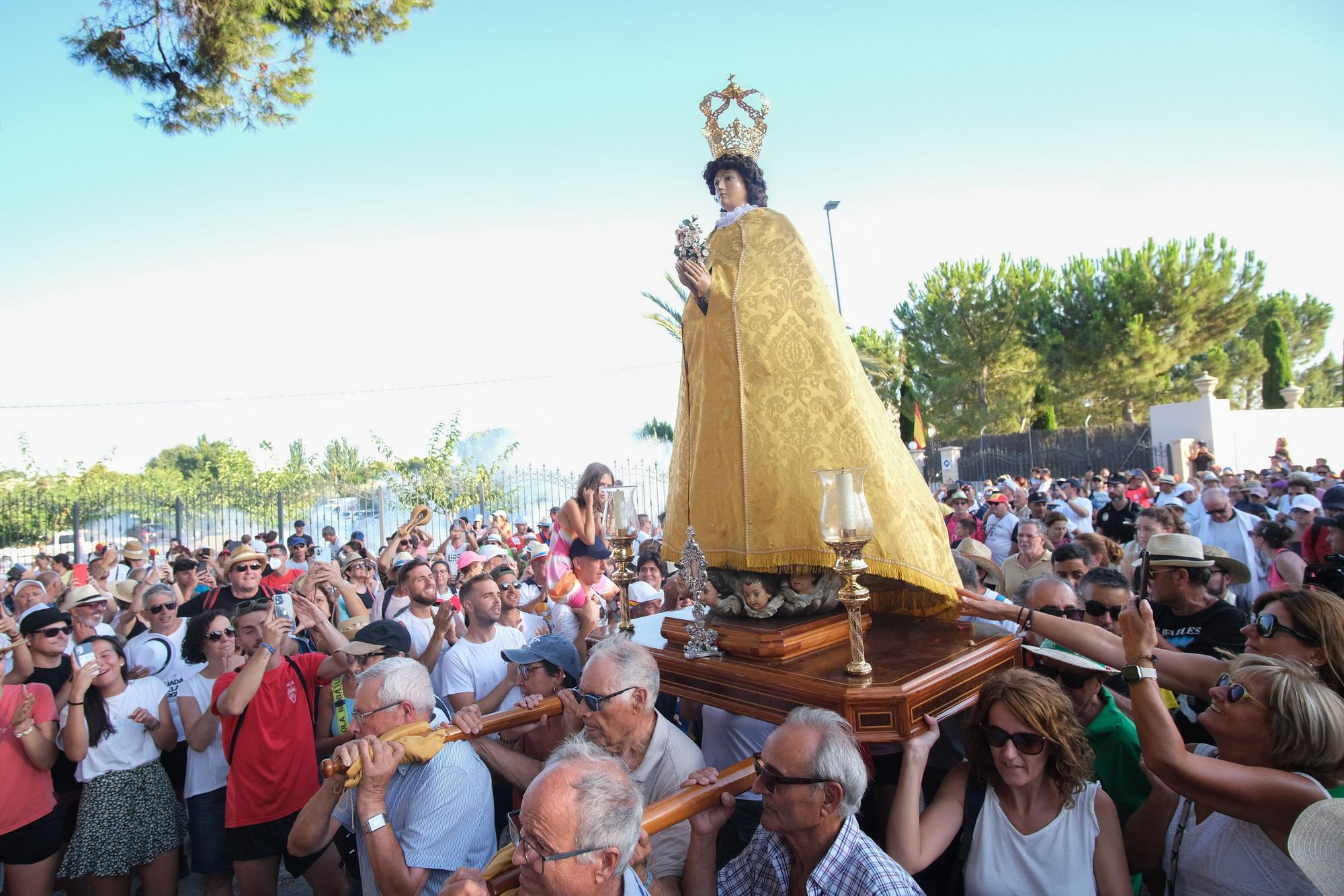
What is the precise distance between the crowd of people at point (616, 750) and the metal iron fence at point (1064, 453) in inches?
748

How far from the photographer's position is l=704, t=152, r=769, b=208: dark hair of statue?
3654 millimetres

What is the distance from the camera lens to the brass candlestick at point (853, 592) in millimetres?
→ 2627

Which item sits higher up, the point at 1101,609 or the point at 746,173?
the point at 746,173

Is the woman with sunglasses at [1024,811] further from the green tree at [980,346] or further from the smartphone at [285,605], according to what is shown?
the green tree at [980,346]

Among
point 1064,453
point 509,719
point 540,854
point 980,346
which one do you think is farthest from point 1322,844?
point 980,346

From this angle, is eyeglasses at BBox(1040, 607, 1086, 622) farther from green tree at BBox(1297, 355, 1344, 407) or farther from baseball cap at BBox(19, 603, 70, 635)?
green tree at BBox(1297, 355, 1344, 407)

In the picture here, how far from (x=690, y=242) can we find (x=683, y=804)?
2.15 metres

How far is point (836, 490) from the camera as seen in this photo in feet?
8.80

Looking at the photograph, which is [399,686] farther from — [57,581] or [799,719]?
[57,581]

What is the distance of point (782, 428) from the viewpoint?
3287 millimetres

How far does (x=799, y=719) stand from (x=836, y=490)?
0.76 m

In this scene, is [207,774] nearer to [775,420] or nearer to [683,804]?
[683,804]

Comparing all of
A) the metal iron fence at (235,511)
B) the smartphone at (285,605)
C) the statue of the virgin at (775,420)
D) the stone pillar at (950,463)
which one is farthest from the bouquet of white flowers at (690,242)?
the stone pillar at (950,463)

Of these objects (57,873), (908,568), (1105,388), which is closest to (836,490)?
(908,568)
